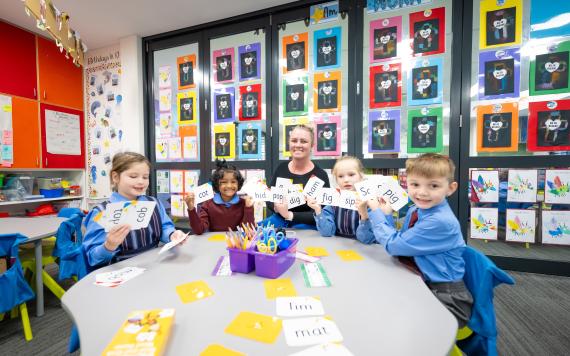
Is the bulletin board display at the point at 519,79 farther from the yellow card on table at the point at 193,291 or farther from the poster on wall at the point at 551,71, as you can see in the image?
the yellow card on table at the point at 193,291

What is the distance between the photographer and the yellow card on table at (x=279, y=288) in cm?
87

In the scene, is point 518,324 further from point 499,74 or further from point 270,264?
point 499,74

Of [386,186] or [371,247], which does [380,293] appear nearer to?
[371,247]

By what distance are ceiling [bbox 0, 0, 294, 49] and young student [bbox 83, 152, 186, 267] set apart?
2633 mm

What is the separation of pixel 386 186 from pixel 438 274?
1.58 feet

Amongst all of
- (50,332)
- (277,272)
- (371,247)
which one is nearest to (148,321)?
(277,272)

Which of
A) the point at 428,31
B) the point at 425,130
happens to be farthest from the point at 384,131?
the point at 428,31

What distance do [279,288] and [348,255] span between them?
1.59ft

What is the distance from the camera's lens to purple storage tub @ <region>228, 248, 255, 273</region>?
1039 millimetres

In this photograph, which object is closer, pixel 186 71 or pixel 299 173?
pixel 299 173

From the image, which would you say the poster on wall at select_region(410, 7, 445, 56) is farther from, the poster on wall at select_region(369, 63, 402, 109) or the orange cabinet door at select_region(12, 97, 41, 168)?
the orange cabinet door at select_region(12, 97, 41, 168)

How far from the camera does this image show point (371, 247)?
1427 mm

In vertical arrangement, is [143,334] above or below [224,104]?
below

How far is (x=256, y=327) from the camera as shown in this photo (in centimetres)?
69
